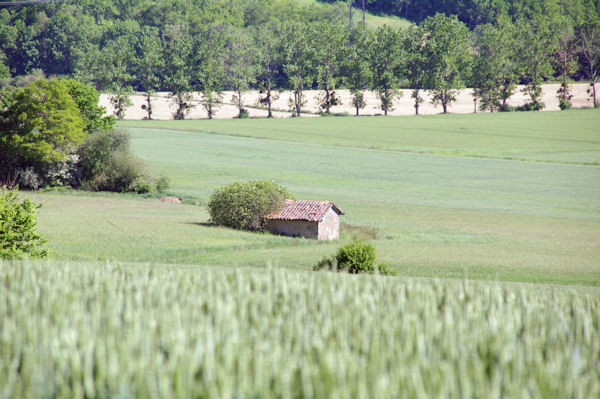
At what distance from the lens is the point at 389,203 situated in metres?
60.5

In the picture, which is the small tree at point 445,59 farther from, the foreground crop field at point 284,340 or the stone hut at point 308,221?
the foreground crop field at point 284,340

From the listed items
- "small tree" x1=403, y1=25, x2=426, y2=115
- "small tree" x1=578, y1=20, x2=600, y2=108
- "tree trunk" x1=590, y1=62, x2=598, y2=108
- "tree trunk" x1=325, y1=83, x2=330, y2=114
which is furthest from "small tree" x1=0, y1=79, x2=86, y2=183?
"small tree" x1=578, y1=20, x2=600, y2=108

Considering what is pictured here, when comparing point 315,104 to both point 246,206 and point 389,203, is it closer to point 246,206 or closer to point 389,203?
point 389,203

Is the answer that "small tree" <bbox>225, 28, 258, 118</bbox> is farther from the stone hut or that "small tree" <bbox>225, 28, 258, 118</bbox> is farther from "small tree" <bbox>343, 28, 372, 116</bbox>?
the stone hut

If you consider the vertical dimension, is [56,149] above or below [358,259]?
above

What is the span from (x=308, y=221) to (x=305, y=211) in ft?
3.88

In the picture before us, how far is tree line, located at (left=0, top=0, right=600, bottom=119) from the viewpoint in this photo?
156 meters

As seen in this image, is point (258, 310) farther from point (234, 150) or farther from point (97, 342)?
point (234, 150)

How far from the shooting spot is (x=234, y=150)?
95.7 metres

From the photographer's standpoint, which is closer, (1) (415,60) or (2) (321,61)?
(1) (415,60)

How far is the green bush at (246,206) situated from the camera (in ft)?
156

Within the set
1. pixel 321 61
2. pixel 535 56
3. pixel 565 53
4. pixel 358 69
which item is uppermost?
pixel 565 53

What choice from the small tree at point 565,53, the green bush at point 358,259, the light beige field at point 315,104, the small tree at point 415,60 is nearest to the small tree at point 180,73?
the light beige field at point 315,104

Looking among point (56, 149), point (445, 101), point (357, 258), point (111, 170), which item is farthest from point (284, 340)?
point (445, 101)
